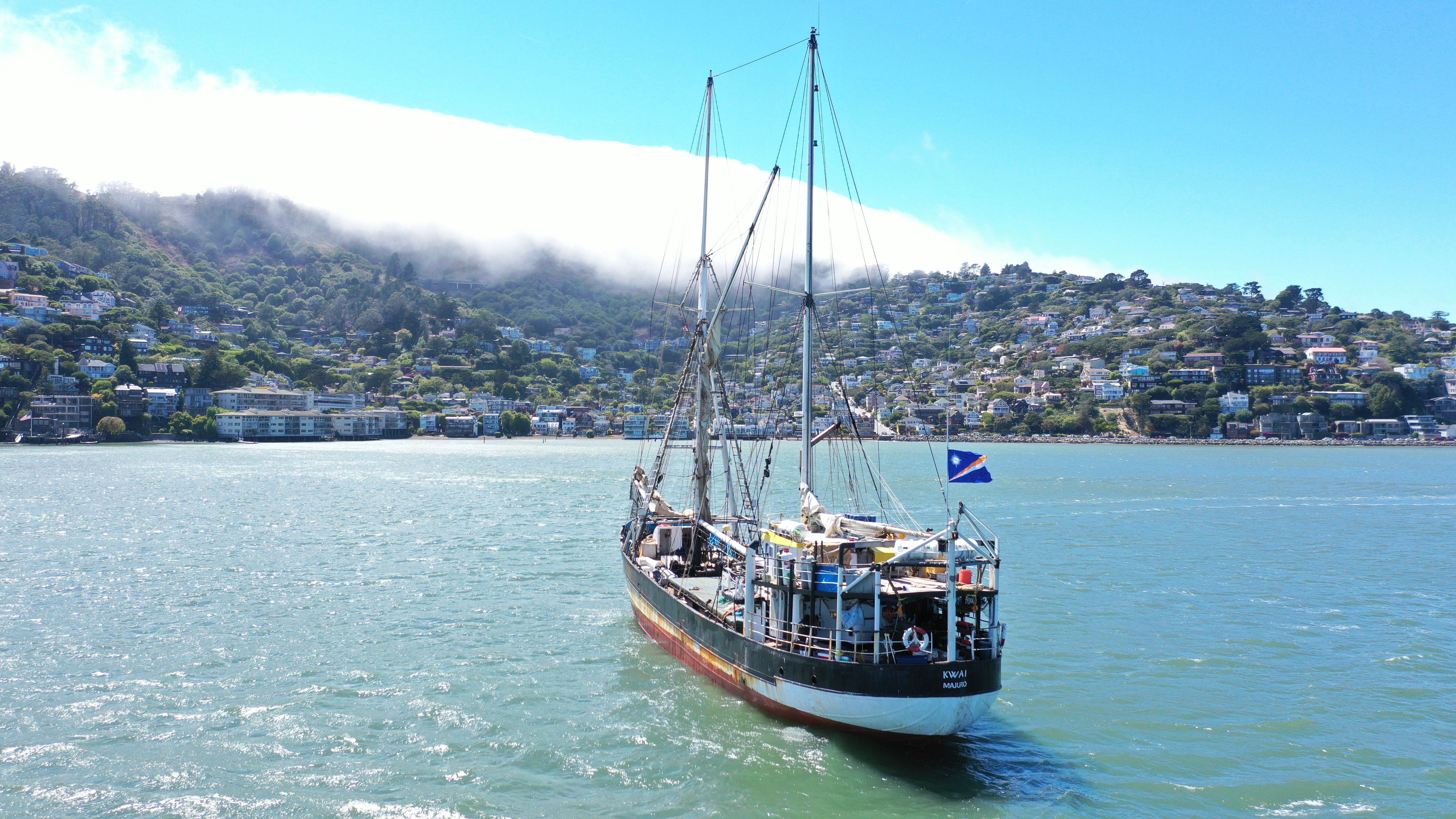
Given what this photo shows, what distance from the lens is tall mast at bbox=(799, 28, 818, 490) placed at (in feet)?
81.7

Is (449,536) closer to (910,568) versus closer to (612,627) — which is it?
(612,627)

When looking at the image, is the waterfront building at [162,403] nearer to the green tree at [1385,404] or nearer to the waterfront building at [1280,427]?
the waterfront building at [1280,427]

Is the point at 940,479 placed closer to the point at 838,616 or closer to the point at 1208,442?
the point at 838,616

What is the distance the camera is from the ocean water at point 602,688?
54.3 feet

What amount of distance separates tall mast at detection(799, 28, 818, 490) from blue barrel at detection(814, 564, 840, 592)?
6.14 metres

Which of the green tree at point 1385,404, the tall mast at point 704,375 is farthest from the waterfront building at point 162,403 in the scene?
the green tree at point 1385,404

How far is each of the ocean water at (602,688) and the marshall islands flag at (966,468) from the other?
5636mm

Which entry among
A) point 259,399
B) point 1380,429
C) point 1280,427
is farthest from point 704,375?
point 1380,429

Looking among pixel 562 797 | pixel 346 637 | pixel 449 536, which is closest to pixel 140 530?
pixel 449 536

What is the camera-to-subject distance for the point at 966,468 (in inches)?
733

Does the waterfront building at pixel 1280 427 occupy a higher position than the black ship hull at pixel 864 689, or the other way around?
the waterfront building at pixel 1280 427

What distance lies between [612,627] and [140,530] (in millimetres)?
35845

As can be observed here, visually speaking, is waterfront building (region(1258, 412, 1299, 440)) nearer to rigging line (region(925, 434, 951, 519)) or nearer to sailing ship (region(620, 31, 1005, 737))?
rigging line (region(925, 434, 951, 519))

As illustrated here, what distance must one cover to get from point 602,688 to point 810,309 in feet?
39.5
